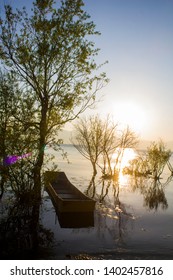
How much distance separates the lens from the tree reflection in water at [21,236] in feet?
41.2

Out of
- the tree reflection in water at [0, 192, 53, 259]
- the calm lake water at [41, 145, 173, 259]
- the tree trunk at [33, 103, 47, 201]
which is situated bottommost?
the calm lake water at [41, 145, 173, 259]

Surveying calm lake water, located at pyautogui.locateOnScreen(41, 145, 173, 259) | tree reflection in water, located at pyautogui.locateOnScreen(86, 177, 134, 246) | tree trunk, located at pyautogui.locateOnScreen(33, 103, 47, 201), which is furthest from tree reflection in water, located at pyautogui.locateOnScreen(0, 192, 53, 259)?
→ tree reflection in water, located at pyautogui.locateOnScreen(86, 177, 134, 246)

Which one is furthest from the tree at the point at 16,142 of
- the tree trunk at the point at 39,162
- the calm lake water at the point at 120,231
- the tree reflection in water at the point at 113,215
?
the tree reflection in water at the point at 113,215

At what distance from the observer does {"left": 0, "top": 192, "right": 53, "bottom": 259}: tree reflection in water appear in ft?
41.2

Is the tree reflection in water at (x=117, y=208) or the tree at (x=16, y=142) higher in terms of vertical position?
the tree at (x=16, y=142)

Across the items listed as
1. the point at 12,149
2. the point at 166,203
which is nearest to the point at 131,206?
the point at 166,203

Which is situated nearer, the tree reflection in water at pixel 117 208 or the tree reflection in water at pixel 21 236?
the tree reflection in water at pixel 21 236

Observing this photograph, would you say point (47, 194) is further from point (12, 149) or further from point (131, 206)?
point (12, 149)

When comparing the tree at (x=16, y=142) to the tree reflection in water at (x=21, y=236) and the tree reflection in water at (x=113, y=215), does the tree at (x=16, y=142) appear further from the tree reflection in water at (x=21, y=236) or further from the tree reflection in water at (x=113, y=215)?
the tree reflection in water at (x=113, y=215)

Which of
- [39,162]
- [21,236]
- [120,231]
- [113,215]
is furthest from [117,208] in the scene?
[39,162]

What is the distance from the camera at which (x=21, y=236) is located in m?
13.5

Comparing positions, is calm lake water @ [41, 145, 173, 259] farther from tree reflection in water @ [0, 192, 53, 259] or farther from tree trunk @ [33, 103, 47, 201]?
tree trunk @ [33, 103, 47, 201]

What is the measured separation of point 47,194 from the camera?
28.1 meters

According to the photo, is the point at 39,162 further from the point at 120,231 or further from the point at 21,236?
the point at 120,231
